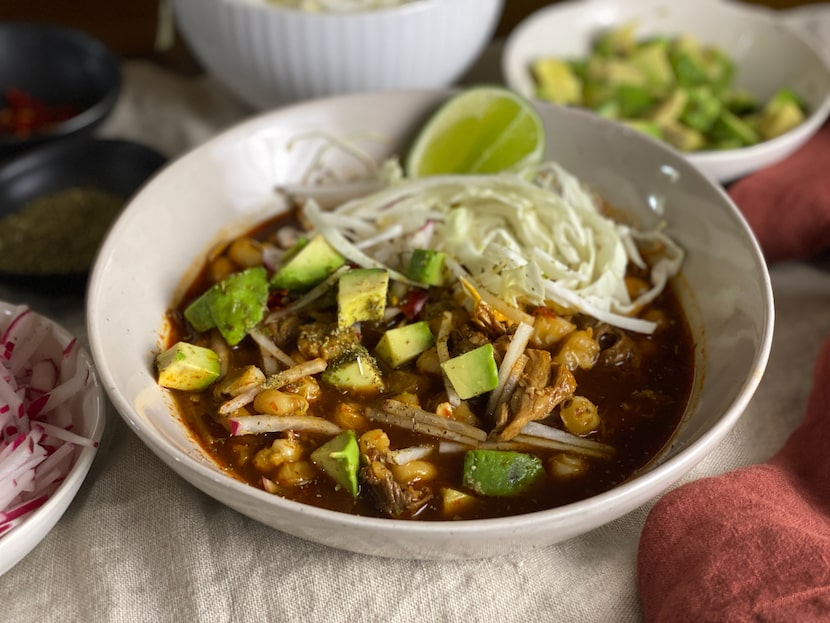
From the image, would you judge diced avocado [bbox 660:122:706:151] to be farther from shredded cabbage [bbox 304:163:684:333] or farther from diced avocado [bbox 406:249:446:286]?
diced avocado [bbox 406:249:446:286]

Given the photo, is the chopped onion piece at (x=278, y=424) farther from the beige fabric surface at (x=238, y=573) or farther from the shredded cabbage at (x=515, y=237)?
the shredded cabbage at (x=515, y=237)

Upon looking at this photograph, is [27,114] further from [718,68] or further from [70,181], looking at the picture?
[718,68]

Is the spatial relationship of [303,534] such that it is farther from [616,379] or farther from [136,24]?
[136,24]

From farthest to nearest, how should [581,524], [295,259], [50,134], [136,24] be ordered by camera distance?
[136,24], [50,134], [295,259], [581,524]

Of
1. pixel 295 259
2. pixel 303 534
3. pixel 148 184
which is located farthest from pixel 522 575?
pixel 148 184

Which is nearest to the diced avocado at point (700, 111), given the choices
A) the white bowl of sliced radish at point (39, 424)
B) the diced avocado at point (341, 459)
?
the diced avocado at point (341, 459)

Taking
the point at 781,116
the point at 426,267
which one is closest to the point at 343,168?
the point at 426,267

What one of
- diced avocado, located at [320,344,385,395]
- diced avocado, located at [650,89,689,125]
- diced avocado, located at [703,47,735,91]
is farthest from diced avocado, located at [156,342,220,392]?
diced avocado, located at [703,47,735,91]
